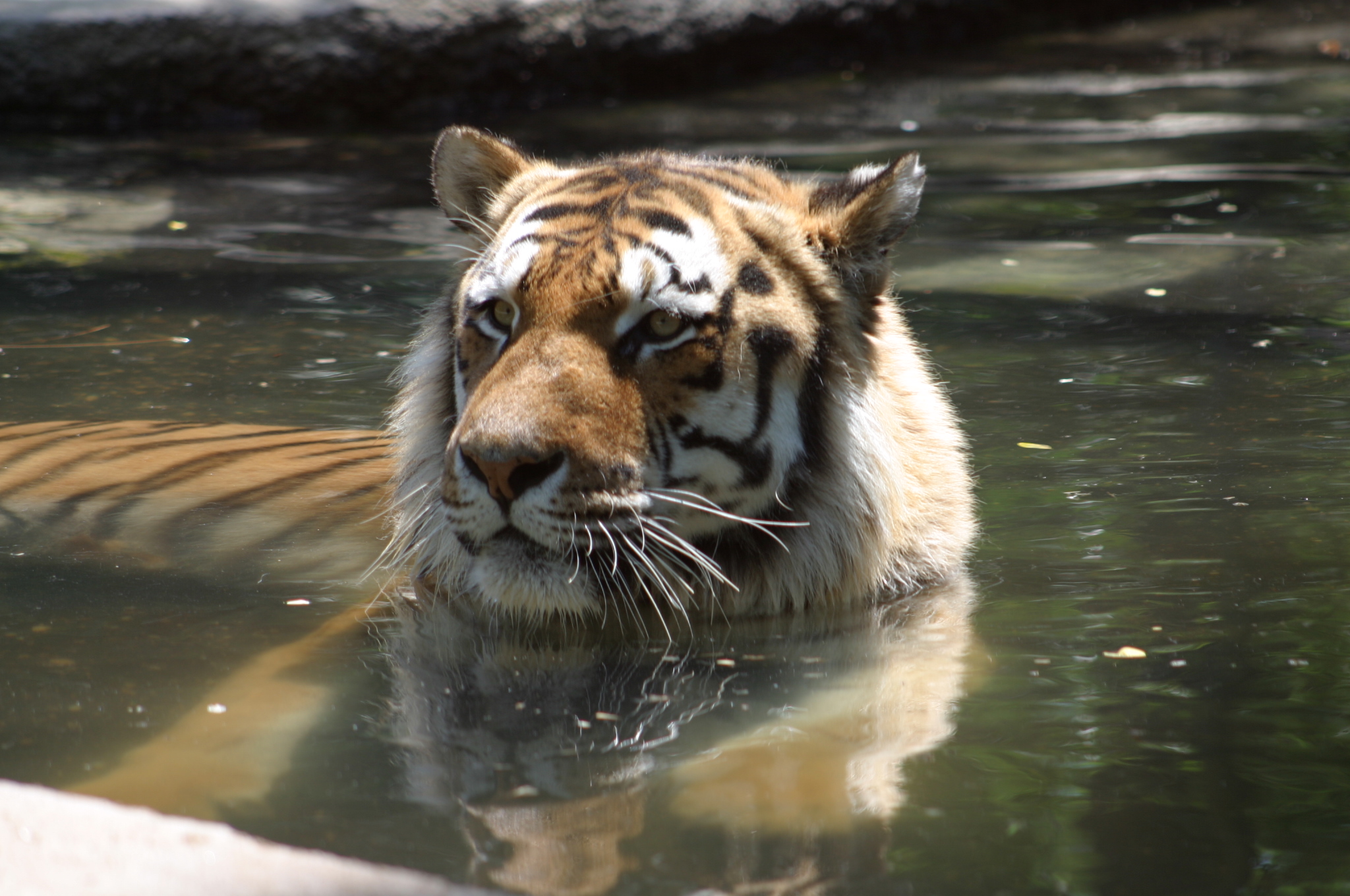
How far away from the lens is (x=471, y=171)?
312 cm

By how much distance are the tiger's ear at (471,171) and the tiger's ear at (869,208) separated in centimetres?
65

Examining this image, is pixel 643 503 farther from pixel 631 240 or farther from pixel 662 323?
pixel 631 240

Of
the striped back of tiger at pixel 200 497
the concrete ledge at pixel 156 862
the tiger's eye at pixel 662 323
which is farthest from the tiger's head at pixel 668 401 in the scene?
the concrete ledge at pixel 156 862

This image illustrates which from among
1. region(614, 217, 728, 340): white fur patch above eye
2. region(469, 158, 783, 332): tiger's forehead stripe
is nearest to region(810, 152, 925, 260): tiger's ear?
region(469, 158, 783, 332): tiger's forehead stripe

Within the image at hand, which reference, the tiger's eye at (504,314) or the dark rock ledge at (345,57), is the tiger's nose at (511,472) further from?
the dark rock ledge at (345,57)

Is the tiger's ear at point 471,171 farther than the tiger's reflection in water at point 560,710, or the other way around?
the tiger's ear at point 471,171

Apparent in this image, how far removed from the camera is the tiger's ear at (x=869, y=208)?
277 cm

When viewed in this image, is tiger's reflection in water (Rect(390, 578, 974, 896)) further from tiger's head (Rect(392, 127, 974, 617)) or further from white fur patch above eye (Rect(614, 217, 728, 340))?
white fur patch above eye (Rect(614, 217, 728, 340))

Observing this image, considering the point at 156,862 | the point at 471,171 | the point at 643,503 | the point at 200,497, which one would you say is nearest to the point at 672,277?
the point at 643,503

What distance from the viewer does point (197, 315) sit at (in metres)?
4.99

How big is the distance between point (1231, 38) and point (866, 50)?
2.38 m

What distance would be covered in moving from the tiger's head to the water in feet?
0.51

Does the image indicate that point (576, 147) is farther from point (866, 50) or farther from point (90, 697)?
point (90, 697)

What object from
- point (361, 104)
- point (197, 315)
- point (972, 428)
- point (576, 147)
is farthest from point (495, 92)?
point (972, 428)
